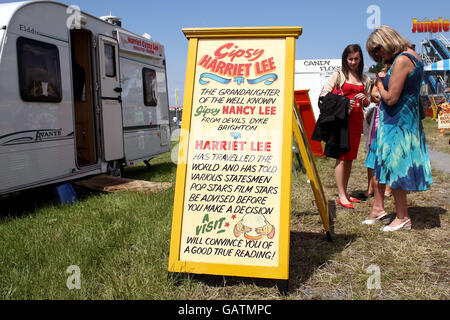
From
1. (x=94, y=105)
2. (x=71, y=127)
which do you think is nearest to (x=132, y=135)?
(x=94, y=105)

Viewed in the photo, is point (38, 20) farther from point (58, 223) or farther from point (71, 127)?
point (58, 223)

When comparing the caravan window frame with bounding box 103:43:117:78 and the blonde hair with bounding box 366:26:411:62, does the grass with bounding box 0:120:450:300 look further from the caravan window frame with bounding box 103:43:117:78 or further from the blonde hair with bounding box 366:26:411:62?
the caravan window frame with bounding box 103:43:117:78

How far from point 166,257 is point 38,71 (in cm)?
357

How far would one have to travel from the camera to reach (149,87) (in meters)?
8.43

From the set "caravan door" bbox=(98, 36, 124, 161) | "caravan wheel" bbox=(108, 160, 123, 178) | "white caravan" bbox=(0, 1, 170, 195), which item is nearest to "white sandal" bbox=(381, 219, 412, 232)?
"white caravan" bbox=(0, 1, 170, 195)

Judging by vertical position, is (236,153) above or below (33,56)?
below

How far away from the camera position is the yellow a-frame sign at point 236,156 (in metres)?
2.57

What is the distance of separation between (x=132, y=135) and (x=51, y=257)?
4.79 metres

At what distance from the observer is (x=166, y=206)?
464cm

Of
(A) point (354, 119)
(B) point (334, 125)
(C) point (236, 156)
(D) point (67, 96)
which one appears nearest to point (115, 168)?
(D) point (67, 96)

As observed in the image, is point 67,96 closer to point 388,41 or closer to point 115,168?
point 115,168

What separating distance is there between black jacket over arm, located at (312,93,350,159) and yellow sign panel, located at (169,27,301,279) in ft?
5.50

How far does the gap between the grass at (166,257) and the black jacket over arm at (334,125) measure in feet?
2.48

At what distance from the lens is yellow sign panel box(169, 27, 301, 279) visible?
257 centimetres
